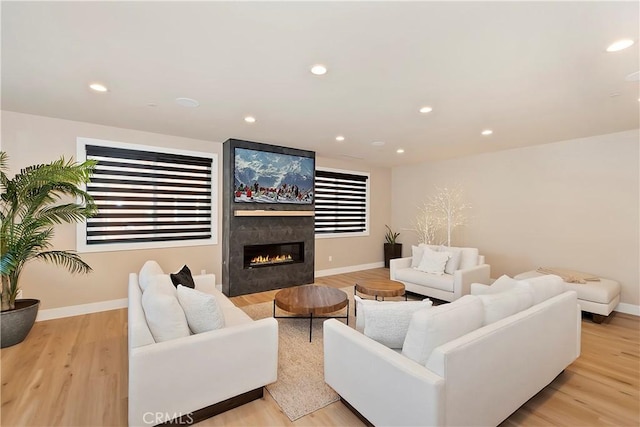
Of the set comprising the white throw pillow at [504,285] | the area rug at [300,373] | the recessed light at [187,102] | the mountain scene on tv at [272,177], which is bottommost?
the area rug at [300,373]

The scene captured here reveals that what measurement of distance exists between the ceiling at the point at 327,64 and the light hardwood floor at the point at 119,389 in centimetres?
268

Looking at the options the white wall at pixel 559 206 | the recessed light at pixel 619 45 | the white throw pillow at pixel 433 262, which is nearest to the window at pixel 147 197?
the white throw pillow at pixel 433 262

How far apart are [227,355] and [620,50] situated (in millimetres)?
3647

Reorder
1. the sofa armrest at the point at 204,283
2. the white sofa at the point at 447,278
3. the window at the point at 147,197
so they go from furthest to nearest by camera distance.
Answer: the white sofa at the point at 447,278 < the window at the point at 147,197 < the sofa armrest at the point at 204,283

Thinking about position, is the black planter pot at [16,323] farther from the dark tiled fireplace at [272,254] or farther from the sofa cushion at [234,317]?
the dark tiled fireplace at [272,254]

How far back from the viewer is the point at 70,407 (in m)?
2.12

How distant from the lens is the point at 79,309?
3.93 meters

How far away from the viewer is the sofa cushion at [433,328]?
1.66 metres

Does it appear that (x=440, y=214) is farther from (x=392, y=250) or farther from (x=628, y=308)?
(x=628, y=308)

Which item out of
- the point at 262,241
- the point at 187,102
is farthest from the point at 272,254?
the point at 187,102

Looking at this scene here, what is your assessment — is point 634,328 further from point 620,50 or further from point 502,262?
point 620,50

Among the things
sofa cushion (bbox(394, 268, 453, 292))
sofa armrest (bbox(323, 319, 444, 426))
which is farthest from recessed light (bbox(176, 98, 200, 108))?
sofa cushion (bbox(394, 268, 453, 292))

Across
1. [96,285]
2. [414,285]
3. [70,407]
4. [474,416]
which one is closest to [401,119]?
[414,285]

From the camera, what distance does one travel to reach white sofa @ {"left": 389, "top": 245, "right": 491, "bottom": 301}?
417 centimetres
